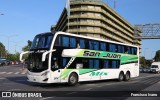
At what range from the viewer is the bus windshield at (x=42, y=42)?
21672mm

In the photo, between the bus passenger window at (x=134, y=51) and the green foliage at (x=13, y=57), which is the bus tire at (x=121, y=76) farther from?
the green foliage at (x=13, y=57)

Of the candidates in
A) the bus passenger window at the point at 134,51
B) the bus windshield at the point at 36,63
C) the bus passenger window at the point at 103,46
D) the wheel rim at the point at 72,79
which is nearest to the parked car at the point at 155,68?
the bus passenger window at the point at 134,51

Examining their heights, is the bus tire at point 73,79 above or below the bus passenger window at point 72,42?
below

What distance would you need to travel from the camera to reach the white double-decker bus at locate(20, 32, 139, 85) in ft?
70.1

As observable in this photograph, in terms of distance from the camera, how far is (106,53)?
1072 inches

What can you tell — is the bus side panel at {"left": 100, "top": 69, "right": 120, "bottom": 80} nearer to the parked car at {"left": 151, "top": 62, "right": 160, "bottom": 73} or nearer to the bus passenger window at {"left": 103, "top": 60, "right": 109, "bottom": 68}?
the bus passenger window at {"left": 103, "top": 60, "right": 109, "bottom": 68}

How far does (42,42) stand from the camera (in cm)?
2214

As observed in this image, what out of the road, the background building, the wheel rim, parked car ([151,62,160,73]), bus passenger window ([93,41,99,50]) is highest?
the background building

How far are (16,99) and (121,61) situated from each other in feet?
55.5

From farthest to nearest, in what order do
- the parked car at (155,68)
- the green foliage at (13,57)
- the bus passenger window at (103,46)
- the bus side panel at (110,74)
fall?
1. the green foliage at (13,57)
2. the parked car at (155,68)
3. the bus side panel at (110,74)
4. the bus passenger window at (103,46)

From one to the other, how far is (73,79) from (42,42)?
11.5 feet

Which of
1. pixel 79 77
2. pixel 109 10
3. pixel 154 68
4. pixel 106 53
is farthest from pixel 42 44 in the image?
pixel 109 10

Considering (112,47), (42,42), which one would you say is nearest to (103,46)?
(112,47)

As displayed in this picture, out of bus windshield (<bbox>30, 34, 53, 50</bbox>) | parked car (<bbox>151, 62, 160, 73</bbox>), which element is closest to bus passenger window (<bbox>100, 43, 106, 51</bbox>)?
bus windshield (<bbox>30, 34, 53, 50</bbox>)
